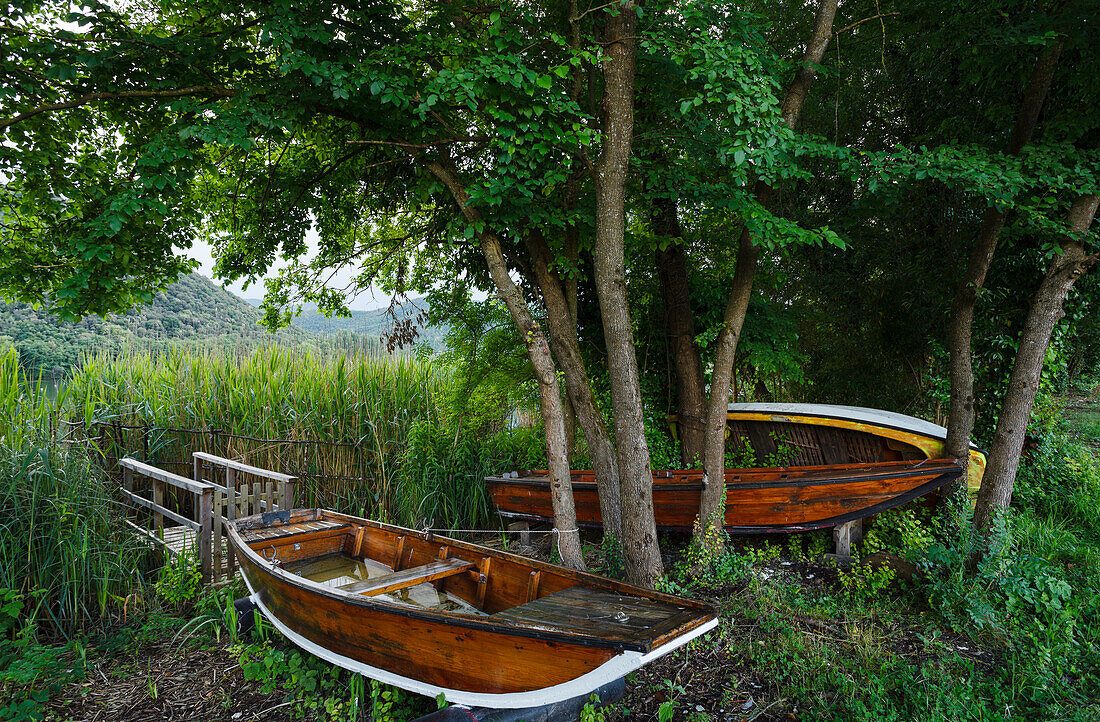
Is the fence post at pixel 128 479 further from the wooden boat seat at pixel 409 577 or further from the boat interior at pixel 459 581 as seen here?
the wooden boat seat at pixel 409 577

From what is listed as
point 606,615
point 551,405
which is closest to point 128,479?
point 551,405

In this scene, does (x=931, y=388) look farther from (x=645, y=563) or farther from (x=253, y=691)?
(x=253, y=691)

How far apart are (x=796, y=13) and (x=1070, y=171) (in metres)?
3.40

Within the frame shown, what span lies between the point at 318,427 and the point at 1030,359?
7675mm

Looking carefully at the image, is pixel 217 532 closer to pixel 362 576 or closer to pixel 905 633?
pixel 362 576

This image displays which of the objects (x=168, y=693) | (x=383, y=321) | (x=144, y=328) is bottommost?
(x=168, y=693)

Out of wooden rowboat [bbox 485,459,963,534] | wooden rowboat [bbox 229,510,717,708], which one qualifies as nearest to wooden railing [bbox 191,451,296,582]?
wooden rowboat [bbox 229,510,717,708]

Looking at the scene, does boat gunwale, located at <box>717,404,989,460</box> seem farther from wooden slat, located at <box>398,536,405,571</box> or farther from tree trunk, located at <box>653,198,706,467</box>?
wooden slat, located at <box>398,536,405,571</box>

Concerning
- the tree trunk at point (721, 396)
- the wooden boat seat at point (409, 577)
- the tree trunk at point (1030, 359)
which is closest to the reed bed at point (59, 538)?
the wooden boat seat at point (409, 577)

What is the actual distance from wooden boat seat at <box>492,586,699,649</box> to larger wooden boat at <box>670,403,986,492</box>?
396 centimetres

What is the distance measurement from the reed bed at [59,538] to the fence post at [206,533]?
51cm

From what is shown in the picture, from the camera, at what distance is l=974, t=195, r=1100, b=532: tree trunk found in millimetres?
4586

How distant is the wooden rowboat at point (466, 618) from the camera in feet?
9.27

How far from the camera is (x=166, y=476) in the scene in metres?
5.93
